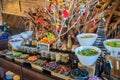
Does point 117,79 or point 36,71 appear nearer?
point 117,79

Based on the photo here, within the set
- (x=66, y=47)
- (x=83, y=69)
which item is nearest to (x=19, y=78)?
(x=66, y=47)

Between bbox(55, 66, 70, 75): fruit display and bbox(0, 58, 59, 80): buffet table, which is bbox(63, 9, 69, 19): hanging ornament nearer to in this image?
bbox(55, 66, 70, 75): fruit display

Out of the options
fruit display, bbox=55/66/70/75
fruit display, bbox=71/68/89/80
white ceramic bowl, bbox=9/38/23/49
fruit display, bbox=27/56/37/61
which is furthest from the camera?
white ceramic bowl, bbox=9/38/23/49

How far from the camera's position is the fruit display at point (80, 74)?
6.26 ft

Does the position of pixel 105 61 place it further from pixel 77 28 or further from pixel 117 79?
pixel 77 28

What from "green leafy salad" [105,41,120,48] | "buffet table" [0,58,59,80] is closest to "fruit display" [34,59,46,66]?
"buffet table" [0,58,59,80]

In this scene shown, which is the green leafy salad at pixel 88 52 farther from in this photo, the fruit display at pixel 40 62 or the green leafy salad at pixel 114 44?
the fruit display at pixel 40 62

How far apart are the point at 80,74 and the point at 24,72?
0.96 m

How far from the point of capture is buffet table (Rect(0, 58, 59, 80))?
2.28 m

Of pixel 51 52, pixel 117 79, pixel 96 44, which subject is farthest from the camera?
pixel 51 52

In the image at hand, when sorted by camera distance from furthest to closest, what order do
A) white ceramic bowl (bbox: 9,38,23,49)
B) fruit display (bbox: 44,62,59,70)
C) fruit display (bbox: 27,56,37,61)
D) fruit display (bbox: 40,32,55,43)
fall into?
white ceramic bowl (bbox: 9,38,23,49) < fruit display (bbox: 40,32,55,43) < fruit display (bbox: 27,56,37,61) < fruit display (bbox: 44,62,59,70)

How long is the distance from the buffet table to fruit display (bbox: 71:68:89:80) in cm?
29

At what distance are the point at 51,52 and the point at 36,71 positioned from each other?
1.14ft

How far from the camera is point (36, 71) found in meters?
2.37
